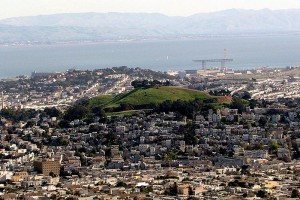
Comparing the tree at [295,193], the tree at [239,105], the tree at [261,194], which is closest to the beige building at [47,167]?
the tree at [261,194]

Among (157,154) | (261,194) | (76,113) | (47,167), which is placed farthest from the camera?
(76,113)

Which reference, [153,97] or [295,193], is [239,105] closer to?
[153,97]

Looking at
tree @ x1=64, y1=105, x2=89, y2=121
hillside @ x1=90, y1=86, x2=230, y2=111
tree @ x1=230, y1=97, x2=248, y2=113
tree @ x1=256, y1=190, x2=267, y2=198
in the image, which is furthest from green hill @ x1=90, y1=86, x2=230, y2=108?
tree @ x1=256, y1=190, x2=267, y2=198

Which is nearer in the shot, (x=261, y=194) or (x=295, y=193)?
(x=295, y=193)

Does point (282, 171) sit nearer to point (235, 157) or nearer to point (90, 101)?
point (235, 157)

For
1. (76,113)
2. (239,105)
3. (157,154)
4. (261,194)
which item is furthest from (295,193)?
(76,113)

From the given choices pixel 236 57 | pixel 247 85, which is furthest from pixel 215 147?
pixel 236 57

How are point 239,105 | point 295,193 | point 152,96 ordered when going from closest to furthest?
1. point 295,193
2. point 239,105
3. point 152,96
